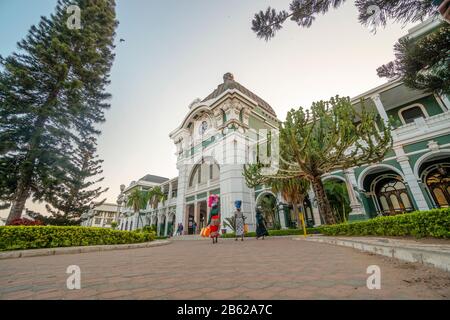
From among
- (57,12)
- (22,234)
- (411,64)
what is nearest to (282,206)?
(411,64)

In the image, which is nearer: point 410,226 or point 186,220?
point 410,226

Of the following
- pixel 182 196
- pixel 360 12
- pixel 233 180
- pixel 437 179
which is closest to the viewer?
pixel 360 12

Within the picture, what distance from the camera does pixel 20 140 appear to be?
10539mm

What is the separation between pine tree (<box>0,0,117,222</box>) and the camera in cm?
1012

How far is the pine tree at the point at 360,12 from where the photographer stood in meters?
4.34

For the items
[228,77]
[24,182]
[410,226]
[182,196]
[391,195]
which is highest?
[228,77]

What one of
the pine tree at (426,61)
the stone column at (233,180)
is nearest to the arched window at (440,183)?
the pine tree at (426,61)

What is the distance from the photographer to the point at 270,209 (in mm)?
17031

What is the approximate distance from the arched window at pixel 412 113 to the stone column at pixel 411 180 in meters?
3.62

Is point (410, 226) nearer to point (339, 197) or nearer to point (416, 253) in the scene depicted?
point (416, 253)

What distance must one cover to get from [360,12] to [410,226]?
→ 18.7 ft

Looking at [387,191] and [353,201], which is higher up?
[387,191]

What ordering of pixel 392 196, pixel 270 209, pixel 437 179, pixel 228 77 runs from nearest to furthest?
pixel 437 179, pixel 392 196, pixel 270 209, pixel 228 77

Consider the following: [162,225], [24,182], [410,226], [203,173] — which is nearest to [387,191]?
[410,226]
